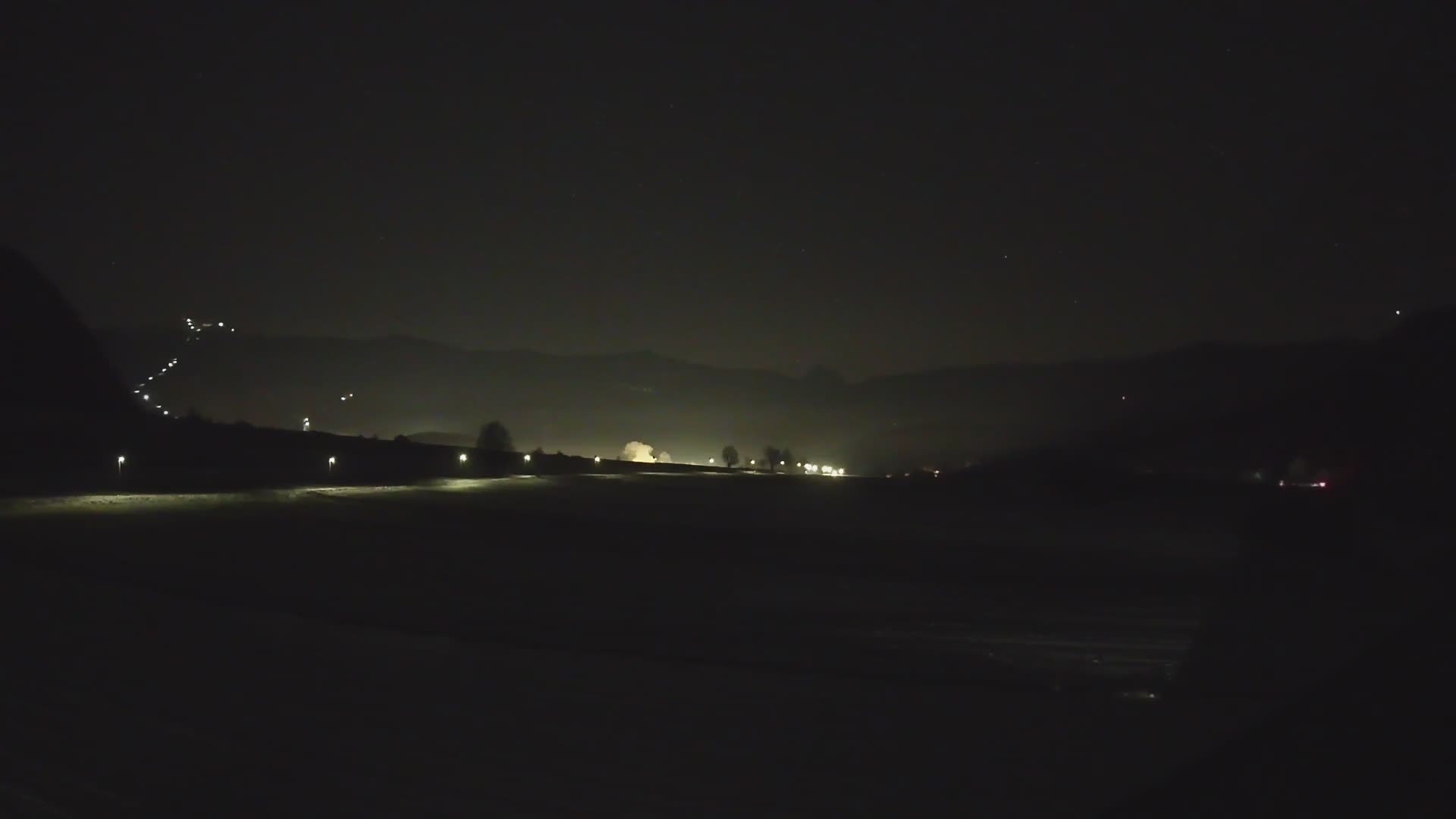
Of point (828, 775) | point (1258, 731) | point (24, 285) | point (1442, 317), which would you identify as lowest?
point (828, 775)

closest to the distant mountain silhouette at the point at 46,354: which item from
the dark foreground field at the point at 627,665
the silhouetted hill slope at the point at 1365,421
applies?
the dark foreground field at the point at 627,665

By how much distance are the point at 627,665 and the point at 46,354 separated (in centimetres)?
6644

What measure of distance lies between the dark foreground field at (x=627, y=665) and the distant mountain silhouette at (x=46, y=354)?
43.8 metres

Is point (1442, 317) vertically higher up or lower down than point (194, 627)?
higher up

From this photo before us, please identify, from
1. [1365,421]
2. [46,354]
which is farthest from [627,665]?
[46,354]

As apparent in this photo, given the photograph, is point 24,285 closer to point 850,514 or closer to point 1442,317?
point 850,514

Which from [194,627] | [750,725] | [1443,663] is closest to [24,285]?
[194,627]

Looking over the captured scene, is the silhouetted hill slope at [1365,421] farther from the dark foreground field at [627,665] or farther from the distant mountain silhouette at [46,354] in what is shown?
the distant mountain silhouette at [46,354]

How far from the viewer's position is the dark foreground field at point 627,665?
6.98m

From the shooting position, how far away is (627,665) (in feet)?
34.3

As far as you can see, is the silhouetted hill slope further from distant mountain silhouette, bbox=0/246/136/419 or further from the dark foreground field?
distant mountain silhouette, bbox=0/246/136/419

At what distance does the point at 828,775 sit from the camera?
7.38 meters

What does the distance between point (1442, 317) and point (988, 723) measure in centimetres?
2378

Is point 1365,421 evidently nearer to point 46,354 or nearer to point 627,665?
point 627,665
